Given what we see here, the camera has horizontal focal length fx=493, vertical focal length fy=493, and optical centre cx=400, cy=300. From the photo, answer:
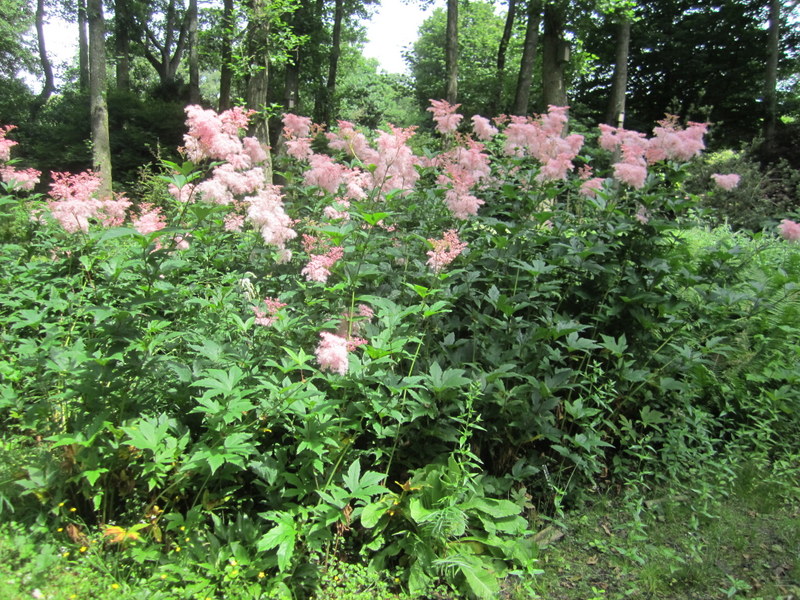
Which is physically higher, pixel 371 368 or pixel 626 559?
pixel 371 368

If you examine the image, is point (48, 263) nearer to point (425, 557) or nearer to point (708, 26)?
point (425, 557)

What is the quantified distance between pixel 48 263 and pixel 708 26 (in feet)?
74.3

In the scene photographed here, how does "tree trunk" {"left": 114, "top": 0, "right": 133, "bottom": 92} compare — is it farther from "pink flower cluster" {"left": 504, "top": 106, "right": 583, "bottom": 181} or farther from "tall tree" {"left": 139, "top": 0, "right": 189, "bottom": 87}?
"pink flower cluster" {"left": 504, "top": 106, "right": 583, "bottom": 181}

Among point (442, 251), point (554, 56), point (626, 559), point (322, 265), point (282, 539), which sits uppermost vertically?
point (554, 56)

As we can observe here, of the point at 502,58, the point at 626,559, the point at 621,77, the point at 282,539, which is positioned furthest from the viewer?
the point at 502,58

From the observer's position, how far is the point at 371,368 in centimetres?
238

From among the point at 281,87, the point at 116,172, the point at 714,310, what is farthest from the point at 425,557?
the point at 281,87

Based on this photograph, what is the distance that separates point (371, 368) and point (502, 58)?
19.7m

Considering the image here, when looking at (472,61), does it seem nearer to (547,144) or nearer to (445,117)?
(445,117)

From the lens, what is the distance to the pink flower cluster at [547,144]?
359 centimetres

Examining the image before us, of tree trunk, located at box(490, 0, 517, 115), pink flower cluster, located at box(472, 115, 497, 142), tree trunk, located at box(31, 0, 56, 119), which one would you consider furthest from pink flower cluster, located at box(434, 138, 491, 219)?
tree trunk, located at box(31, 0, 56, 119)

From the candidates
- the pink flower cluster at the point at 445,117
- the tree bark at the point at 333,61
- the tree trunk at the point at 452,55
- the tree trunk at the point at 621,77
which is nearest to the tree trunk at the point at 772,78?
the tree trunk at the point at 621,77

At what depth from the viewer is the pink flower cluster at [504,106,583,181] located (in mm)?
3592

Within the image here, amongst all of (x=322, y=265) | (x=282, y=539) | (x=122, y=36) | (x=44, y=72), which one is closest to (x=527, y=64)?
(x=322, y=265)
